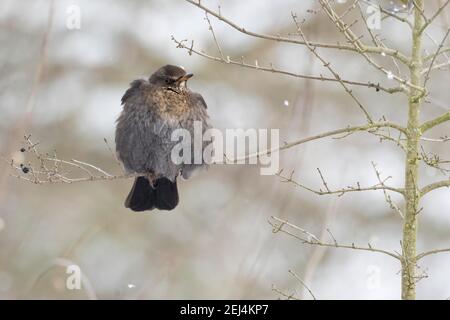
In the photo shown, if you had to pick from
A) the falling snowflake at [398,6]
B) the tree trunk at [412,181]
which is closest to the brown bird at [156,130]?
the falling snowflake at [398,6]

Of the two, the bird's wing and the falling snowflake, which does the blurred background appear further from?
the falling snowflake

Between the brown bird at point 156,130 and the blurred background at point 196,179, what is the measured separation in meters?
3.28

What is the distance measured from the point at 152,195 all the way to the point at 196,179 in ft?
15.1

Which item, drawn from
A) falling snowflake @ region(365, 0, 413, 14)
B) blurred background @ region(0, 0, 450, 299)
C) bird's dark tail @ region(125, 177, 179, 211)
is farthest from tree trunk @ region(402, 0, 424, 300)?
blurred background @ region(0, 0, 450, 299)

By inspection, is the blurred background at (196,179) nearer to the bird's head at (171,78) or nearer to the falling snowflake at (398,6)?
the bird's head at (171,78)

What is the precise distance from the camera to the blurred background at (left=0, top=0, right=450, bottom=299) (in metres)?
9.97

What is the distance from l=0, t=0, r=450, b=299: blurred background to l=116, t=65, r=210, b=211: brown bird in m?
3.28

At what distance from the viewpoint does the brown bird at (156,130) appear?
6.19 metres

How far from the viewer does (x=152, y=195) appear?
6.34 metres

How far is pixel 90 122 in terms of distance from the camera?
10375mm

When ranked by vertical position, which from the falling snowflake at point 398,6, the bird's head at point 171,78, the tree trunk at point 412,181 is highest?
the falling snowflake at point 398,6

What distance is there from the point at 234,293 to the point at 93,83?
2.94 m
